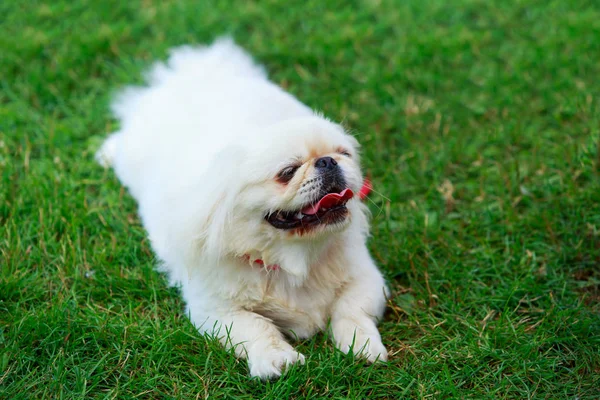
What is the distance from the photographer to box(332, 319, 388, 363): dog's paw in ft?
9.28

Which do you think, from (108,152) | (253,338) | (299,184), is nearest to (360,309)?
(253,338)

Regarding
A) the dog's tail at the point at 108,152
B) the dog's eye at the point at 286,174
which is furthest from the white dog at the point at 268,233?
the dog's tail at the point at 108,152

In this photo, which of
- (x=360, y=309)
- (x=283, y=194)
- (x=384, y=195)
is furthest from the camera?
(x=384, y=195)

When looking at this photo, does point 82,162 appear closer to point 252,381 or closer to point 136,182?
point 136,182

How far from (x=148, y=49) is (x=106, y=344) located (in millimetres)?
3148

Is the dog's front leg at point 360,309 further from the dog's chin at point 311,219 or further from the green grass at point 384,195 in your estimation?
the dog's chin at point 311,219

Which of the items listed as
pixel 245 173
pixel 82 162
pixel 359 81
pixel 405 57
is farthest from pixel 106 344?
pixel 405 57

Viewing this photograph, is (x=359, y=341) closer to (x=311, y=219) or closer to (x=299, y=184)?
(x=311, y=219)

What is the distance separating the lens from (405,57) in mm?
5414

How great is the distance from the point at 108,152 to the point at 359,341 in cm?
220

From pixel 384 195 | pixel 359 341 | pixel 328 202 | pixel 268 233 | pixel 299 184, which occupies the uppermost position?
pixel 299 184

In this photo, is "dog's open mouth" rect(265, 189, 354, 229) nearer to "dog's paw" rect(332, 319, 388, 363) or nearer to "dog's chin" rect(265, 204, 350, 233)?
"dog's chin" rect(265, 204, 350, 233)

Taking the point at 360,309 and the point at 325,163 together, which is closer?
the point at 325,163

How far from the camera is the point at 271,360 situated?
2.72 meters
